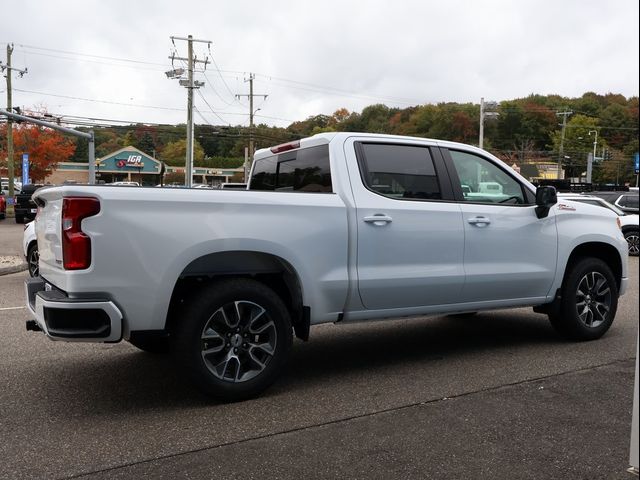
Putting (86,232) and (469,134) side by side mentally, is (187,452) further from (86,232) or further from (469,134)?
(469,134)

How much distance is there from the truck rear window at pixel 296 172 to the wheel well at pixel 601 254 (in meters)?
2.79

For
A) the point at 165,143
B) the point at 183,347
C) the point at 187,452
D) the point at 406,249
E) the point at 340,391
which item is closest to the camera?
the point at 187,452

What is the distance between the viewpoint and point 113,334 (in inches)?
146

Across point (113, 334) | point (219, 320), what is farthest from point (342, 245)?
point (113, 334)

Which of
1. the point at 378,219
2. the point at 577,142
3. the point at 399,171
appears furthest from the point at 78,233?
the point at 577,142

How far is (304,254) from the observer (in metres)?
4.29

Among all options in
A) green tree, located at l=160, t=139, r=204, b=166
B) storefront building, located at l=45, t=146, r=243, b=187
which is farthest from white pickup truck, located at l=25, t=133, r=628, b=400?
green tree, located at l=160, t=139, r=204, b=166

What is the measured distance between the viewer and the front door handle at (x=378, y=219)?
4.56m

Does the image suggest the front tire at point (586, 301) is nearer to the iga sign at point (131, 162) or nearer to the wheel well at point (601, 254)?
the wheel well at point (601, 254)

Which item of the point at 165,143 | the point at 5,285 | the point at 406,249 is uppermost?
the point at 165,143

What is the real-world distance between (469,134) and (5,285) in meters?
74.8

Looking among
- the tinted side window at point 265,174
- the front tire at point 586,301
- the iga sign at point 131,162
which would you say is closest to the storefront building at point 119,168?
the iga sign at point 131,162

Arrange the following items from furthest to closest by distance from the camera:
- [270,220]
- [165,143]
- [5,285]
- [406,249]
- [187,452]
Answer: [165,143] → [5,285] → [406,249] → [270,220] → [187,452]

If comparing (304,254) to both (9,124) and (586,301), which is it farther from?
(9,124)
